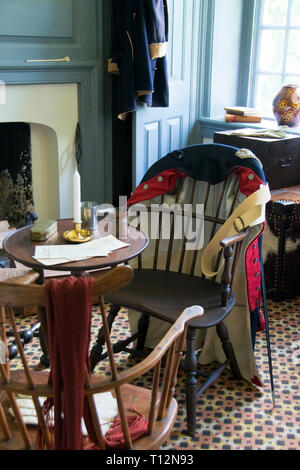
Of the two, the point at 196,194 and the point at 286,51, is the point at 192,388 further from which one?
the point at 286,51

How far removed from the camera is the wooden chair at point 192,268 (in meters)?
2.30

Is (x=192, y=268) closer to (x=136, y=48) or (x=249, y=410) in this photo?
(x=249, y=410)

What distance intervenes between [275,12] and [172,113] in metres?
1.14

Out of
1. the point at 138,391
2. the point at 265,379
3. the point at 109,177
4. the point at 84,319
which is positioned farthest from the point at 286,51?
the point at 84,319

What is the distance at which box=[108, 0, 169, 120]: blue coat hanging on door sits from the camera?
3377mm

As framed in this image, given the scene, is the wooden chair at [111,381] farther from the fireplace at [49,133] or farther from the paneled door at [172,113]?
the paneled door at [172,113]

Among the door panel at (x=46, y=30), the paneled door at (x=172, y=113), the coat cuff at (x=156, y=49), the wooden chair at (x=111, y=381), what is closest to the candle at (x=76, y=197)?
the wooden chair at (x=111, y=381)

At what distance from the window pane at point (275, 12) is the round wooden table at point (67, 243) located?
8.01 ft

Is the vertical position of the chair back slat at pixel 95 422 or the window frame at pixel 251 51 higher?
the window frame at pixel 251 51

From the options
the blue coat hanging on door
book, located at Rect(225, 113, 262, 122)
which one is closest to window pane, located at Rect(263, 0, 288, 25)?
book, located at Rect(225, 113, 262, 122)

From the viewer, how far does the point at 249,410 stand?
8.11 feet
